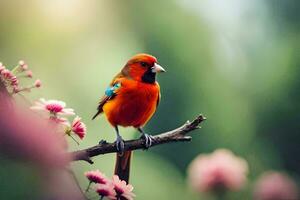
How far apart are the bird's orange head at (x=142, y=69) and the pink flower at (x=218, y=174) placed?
33 cm

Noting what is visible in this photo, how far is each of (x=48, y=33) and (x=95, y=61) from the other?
91 centimetres

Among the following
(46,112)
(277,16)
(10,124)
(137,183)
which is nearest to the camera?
(10,124)

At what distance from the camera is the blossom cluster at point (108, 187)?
81 centimetres

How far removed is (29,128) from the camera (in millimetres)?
498

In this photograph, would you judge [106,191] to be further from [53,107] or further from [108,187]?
[53,107]

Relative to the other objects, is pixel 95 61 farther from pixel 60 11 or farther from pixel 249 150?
pixel 249 150

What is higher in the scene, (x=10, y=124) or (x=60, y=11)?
(x=60, y=11)

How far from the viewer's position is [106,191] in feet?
2.69

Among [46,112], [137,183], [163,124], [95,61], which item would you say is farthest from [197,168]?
[95,61]

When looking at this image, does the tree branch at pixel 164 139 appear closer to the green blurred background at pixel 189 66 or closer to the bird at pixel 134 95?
the bird at pixel 134 95

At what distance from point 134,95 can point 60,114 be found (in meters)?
0.77

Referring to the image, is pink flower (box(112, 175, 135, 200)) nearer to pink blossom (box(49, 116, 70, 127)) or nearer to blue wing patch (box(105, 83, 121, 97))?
pink blossom (box(49, 116, 70, 127))

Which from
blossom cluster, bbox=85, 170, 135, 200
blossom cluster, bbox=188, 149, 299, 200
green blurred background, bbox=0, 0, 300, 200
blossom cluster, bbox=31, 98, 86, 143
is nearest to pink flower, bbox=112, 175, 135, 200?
blossom cluster, bbox=85, 170, 135, 200

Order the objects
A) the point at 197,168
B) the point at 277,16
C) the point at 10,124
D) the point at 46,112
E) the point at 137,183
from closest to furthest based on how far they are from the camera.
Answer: the point at 10,124
the point at 46,112
the point at 197,168
the point at 137,183
the point at 277,16
